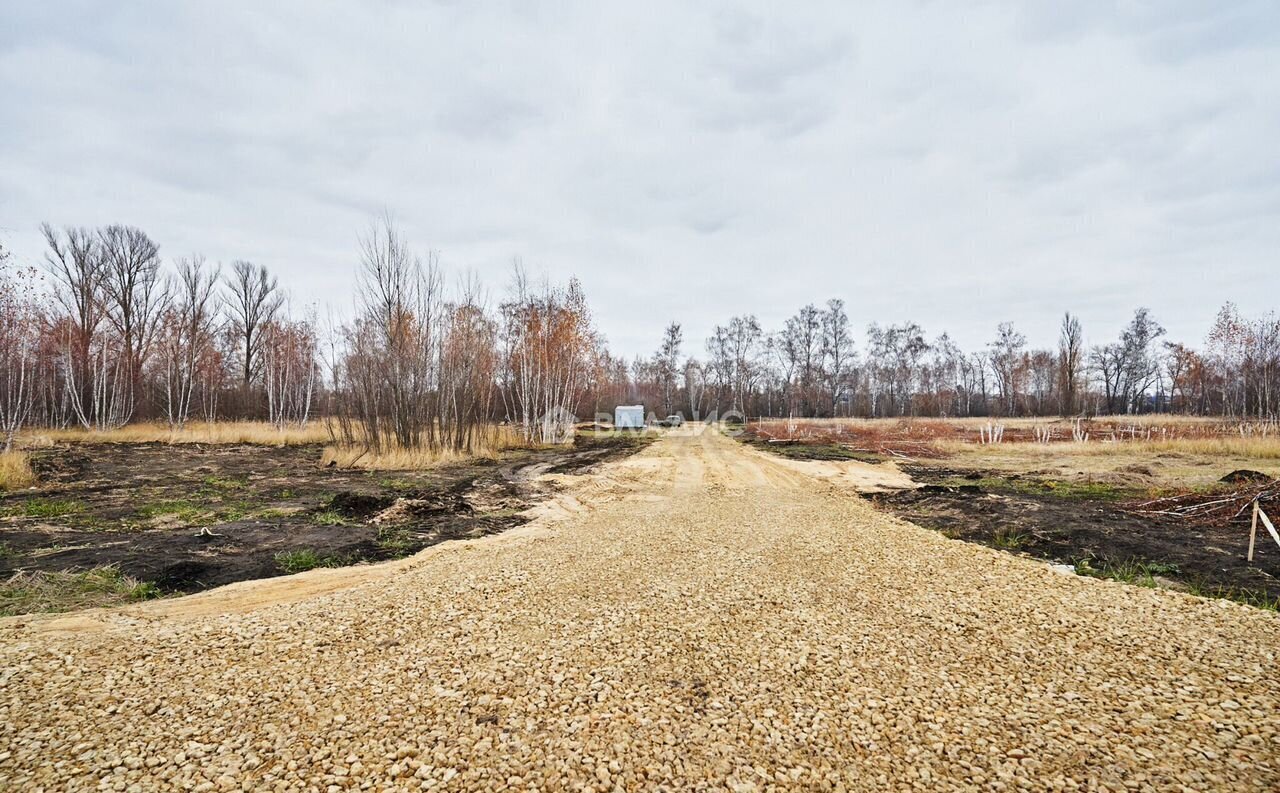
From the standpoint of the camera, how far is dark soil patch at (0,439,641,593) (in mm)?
6453

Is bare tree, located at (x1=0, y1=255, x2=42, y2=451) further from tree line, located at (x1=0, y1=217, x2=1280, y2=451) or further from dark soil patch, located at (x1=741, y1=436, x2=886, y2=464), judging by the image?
dark soil patch, located at (x1=741, y1=436, x2=886, y2=464)

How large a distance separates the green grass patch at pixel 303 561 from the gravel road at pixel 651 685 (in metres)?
0.97

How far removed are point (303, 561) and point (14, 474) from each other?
10.6 metres

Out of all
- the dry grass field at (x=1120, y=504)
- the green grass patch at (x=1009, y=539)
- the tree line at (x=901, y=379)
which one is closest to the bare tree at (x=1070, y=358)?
the tree line at (x=901, y=379)

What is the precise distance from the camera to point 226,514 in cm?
931

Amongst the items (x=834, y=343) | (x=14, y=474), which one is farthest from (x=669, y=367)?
(x=14, y=474)

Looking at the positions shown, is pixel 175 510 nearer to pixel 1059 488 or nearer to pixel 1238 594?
pixel 1238 594

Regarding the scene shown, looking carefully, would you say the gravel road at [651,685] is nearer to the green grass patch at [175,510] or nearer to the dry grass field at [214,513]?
the dry grass field at [214,513]

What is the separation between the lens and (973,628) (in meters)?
4.45

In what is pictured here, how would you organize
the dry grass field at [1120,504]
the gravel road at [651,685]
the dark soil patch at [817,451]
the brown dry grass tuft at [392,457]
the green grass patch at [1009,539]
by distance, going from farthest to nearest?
the dark soil patch at [817,451], the brown dry grass tuft at [392,457], the green grass patch at [1009,539], the dry grass field at [1120,504], the gravel road at [651,685]

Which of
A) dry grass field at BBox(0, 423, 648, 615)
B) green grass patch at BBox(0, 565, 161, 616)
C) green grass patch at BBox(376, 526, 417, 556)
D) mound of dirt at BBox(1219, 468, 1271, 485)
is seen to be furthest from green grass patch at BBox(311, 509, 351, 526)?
mound of dirt at BBox(1219, 468, 1271, 485)

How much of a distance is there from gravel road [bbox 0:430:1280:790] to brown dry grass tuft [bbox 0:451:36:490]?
10.8 metres

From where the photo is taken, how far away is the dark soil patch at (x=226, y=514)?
6453 millimetres

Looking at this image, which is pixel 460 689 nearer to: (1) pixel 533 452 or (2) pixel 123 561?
(2) pixel 123 561
